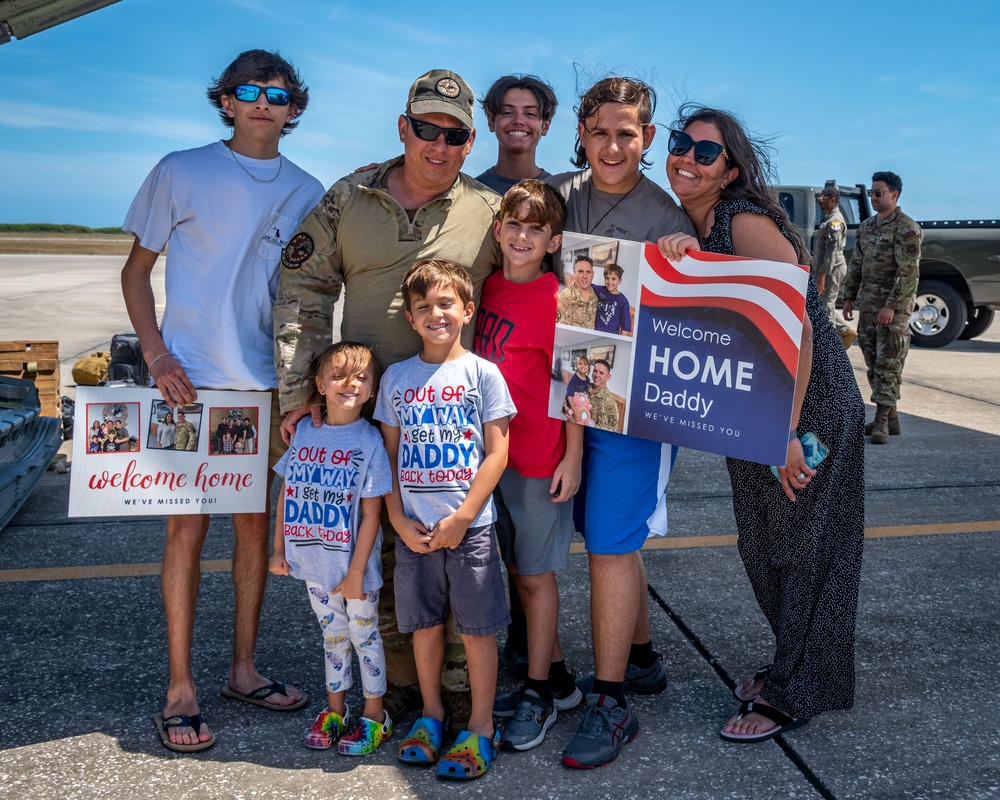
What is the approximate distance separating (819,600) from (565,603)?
1.31 meters

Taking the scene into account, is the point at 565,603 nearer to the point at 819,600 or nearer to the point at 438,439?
the point at 819,600

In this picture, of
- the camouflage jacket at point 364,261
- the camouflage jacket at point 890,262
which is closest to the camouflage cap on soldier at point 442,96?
the camouflage jacket at point 364,261

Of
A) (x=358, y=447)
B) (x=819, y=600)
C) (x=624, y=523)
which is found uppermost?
(x=358, y=447)

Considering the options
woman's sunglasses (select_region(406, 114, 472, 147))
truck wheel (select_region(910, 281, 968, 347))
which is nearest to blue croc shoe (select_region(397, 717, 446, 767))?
woman's sunglasses (select_region(406, 114, 472, 147))

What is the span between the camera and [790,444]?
8.95ft

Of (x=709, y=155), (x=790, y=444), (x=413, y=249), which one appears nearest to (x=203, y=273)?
(x=413, y=249)

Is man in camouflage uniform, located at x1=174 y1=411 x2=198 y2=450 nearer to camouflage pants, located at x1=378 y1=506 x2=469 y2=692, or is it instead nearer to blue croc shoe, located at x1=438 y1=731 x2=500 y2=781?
camouflage pants, located at x1=378 y1=506 x2=469 y2=692

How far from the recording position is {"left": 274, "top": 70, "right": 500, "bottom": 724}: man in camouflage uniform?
9.14ft

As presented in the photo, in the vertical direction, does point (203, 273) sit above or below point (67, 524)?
above

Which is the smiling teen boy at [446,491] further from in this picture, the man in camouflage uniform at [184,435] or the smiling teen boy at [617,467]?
the man in camouflage uniform at [184,435]

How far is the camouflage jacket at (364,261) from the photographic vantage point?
9.23 feet

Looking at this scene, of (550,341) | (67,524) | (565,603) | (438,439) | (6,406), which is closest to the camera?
(438,439)

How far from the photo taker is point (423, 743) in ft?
8.91

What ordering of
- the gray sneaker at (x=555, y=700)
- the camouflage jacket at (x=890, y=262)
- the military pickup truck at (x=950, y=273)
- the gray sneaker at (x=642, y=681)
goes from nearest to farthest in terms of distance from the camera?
1. the gray sneaker at (x=555, y=700)
2. the gray sneaker at (x=642, y=681)
3. the camouflage jacket at (x=890, y=262)
4. the military pickup truck at (x=950, y=273)
